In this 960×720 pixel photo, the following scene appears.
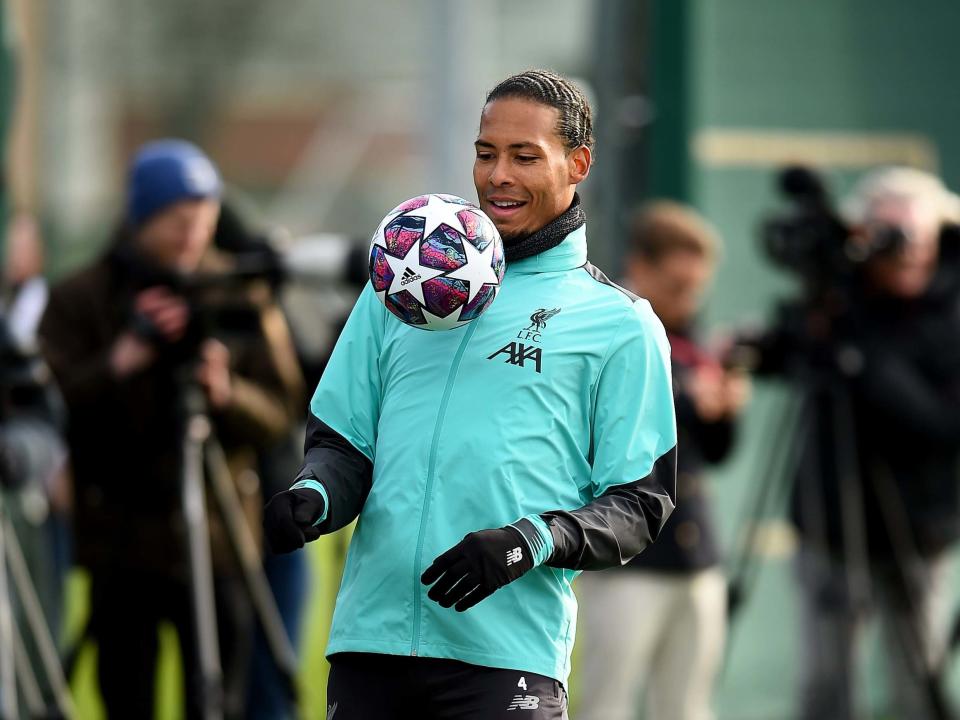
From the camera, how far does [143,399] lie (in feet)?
16.1

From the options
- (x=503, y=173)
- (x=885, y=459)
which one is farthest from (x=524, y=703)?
(x=885, y=459)

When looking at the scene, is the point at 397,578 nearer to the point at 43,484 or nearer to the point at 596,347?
the point at 596,347

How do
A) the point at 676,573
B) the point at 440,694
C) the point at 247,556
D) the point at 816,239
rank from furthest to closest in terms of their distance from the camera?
1. the point at 816,239
2. the point at 676,573
3. the point at 247,556
4. the point at 440,694

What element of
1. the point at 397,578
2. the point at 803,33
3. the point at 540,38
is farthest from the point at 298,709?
the point at 540,38

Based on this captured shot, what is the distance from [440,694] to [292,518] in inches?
14.6

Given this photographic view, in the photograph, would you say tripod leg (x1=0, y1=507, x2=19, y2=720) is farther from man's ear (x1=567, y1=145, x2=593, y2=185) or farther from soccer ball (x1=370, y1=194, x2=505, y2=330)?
man's ear (x1=567, y1=145, x2=593, y2=185)

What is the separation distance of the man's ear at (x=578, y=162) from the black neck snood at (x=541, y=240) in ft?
0.22

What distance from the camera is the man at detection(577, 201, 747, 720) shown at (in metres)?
5.39

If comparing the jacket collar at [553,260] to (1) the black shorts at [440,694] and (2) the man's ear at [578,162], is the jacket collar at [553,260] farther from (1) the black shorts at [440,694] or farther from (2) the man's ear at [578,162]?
(1) the black shorts at [440,694]

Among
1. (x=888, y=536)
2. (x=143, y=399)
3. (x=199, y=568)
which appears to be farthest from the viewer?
(x=888, y=536)

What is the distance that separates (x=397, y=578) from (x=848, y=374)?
2.98 meters

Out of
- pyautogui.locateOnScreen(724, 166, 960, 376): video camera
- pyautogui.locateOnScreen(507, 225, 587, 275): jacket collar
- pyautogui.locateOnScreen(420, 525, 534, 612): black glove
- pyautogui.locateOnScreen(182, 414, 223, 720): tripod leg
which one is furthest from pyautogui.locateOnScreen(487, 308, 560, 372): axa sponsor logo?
pyautogui.locateOnScreen(724, 166, 960, 376): video camera

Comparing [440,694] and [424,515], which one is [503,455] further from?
[440,694]

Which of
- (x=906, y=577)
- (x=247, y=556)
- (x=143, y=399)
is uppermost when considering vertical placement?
(x=143, y=399)
